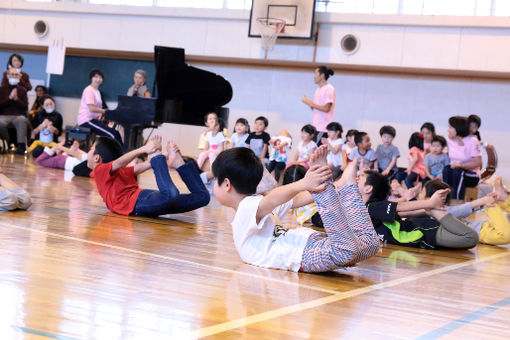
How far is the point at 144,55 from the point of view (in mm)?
12859

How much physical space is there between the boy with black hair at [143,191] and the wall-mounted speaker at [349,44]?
7.69 metres

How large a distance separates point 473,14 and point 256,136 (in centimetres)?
A: 466

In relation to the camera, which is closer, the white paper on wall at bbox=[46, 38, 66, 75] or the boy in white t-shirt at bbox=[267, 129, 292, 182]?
the boy in white t-shirt at bbox=[267, 129, 292, 182]

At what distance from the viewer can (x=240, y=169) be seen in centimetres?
251

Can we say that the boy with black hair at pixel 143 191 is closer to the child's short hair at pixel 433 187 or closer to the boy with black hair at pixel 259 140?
the child's short hair at pixel 433 187

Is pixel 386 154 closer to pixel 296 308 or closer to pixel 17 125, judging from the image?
pixel 17 125

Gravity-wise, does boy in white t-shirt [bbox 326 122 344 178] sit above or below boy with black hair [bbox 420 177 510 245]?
above

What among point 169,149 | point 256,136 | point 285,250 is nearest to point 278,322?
point 285,250

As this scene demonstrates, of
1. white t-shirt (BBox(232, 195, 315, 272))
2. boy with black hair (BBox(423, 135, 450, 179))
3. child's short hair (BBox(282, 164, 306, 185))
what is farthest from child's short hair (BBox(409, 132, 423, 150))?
white t-shirt (BBox(232, 195, 315, 272))

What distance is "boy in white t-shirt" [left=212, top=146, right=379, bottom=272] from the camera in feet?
7.95

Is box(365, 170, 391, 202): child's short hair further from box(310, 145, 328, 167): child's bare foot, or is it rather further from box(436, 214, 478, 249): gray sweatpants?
box(310, 145, 328, 167): child's bare foot

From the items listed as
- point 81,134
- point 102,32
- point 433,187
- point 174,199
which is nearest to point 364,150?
point 81,134

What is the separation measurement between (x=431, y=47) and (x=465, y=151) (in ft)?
9.97

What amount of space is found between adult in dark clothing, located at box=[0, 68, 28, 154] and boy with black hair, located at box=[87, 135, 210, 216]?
604cm
